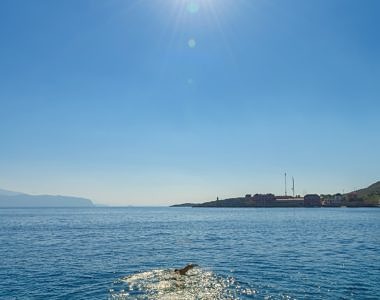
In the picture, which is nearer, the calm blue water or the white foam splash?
the white foam splash

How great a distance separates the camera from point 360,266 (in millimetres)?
47750

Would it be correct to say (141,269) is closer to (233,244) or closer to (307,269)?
(307,269)

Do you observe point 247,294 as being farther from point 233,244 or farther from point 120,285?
point 233,244

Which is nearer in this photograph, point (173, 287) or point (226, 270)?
point (173, 287)

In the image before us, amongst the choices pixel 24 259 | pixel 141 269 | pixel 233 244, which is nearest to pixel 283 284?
pixel 141 269

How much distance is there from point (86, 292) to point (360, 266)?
1338 inches

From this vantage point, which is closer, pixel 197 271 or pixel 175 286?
pixel 175 286

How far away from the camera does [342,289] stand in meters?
36.2

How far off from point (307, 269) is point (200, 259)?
1674cm

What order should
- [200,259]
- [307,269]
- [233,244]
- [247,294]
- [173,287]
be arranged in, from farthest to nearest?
[233,244], [200,259], [307,269], [173,287], [247,294]

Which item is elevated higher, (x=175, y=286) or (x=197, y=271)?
(x=197, y=271)

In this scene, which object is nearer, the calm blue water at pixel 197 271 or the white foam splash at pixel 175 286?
the white foam splash at pixel 175 286

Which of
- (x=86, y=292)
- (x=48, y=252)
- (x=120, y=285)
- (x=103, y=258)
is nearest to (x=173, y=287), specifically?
(x=120, y=285)

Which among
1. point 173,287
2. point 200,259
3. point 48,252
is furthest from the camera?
point 48,252
